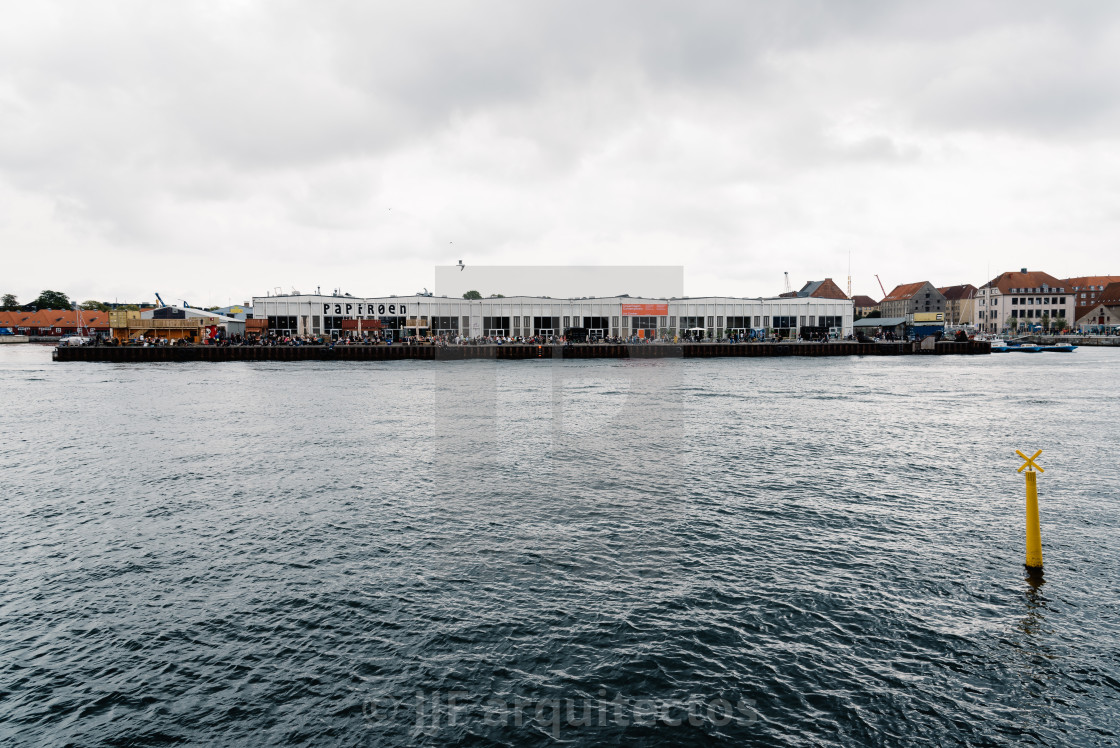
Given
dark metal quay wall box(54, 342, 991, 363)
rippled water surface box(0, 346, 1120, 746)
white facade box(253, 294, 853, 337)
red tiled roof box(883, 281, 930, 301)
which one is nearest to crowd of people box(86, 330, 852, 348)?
white facade box(253, 294, 853, 337)

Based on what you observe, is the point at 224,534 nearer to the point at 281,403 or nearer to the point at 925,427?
the point at 281,403

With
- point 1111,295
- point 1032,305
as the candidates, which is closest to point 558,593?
point 1032,305

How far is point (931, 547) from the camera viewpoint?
14.1m

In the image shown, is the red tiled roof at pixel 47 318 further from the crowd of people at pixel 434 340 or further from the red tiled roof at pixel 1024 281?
the red tiled roof at pixel 1024 281

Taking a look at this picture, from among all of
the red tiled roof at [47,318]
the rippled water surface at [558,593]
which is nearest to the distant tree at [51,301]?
the red tiled roof at [47,318]

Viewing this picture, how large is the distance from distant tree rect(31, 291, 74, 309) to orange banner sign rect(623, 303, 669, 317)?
185367 millimetres

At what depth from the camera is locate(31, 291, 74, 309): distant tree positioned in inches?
7357

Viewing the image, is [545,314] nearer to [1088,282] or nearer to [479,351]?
[479,351]

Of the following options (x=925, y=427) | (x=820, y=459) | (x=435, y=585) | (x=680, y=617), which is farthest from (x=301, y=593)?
(x=925, y=427)

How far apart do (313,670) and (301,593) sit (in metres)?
2.97

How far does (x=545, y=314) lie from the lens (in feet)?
348

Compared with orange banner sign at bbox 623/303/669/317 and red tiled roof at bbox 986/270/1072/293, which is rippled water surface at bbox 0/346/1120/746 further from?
red tiled roof at bbox 986/270/1072/293

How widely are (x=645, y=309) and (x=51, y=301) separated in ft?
636

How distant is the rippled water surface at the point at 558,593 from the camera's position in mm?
8406
